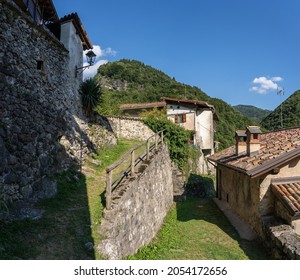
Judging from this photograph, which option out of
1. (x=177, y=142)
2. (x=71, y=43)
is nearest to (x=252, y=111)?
(x=177, y=142)

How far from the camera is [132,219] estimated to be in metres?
7.47

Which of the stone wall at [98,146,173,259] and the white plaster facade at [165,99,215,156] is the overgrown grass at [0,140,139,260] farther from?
the white plaster facade at [165,99,215,156]

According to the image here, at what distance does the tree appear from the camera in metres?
14.4

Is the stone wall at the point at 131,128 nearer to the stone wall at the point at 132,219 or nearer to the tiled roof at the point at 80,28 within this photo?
the tiled roof at the point at 80,28

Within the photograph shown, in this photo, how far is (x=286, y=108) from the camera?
50156 millimetres

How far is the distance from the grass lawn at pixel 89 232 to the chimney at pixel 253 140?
128 inches

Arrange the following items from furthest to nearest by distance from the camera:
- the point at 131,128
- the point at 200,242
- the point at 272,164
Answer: the point at 131,128
the point at 200,242
the point at 272,164

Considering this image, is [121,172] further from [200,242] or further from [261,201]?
[261,201]

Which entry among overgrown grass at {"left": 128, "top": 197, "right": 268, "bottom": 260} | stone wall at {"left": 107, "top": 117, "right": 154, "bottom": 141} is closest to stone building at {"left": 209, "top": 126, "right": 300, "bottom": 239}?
overgrown grass at {"left": 128, "top": 197, "right": 268, "bottom": 260}

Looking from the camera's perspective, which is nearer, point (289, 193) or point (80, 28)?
point (289, 193)

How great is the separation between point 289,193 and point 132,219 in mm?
5002

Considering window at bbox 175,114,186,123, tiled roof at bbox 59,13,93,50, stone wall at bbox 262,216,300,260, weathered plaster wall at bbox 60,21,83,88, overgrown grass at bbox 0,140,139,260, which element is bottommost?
stone wall at bbox 262,216,300,260

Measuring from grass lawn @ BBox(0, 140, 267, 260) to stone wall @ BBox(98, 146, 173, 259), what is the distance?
0.25 meters

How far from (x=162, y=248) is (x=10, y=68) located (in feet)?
24.6
